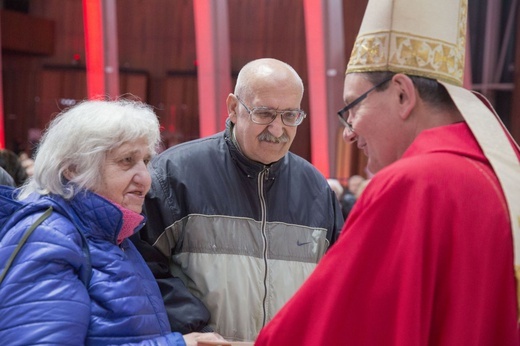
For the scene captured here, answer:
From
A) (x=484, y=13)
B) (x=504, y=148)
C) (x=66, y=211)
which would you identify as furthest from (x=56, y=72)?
(x=504, y=148)

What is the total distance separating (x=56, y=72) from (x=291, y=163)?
646cm

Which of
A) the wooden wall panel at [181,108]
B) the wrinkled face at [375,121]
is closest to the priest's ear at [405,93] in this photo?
the wrinkled face at [375,121]

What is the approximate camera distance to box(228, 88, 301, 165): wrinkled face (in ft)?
8.50

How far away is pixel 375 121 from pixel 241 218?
104 centimetres

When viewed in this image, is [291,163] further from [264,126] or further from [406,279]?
[406,279]

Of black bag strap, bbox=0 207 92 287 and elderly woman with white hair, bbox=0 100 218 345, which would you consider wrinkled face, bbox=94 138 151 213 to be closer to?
elderly woman with white hair, bbox=0 100 218 345

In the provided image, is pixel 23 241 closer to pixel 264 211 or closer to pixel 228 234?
pixel 228 234

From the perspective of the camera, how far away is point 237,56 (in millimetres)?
8289

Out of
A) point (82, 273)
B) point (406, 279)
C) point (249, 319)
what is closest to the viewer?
point (406, 279)

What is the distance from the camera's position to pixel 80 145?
2119 millimetres

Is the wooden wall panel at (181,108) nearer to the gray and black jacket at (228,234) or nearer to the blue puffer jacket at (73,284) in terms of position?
the gray and black jacket at (228,234)

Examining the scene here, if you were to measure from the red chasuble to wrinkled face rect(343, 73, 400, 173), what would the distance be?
0.15 metres

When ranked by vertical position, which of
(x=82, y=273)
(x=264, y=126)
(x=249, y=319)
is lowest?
(x=249, y=319)

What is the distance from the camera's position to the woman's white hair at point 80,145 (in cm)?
209
